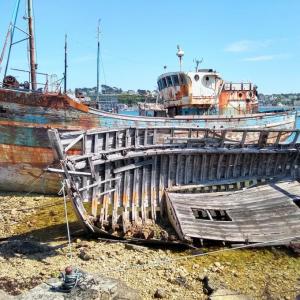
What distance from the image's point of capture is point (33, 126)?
1762cm

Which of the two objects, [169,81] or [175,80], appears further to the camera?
[169,81]

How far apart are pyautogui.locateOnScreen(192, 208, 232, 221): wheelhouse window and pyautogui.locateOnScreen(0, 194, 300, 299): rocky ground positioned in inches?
66.4

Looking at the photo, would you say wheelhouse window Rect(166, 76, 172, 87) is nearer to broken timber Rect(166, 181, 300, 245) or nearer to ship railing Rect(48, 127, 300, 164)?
ship railing Rect(48, 127, 300, 164)

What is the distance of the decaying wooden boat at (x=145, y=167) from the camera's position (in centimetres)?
1130

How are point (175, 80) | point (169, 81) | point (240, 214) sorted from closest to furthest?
point (240, 214) < point (175, 80) < point (169, 81)

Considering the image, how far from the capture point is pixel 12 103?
57.8ft

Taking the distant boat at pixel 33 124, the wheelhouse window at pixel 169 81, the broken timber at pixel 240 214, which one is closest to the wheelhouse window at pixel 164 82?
the wheelhouse window at pixel 169 81

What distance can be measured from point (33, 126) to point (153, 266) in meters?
10.1

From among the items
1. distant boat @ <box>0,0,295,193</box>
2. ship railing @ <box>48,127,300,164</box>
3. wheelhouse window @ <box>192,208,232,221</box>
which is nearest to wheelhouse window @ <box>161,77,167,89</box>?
distant boat @ <box>0,0,295,193</box>

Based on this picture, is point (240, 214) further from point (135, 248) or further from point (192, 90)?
point (192, 90)

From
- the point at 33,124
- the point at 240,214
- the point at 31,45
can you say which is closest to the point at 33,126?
the point at 33,124

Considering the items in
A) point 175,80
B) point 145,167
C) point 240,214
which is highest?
point 175,80

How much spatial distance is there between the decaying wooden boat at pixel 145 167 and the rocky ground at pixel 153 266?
784 millimetres

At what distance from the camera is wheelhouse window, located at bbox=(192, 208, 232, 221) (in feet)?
42.0
